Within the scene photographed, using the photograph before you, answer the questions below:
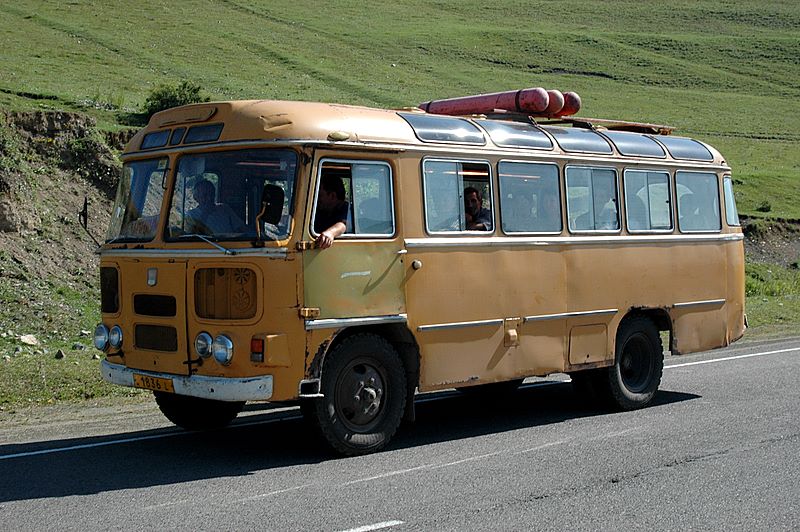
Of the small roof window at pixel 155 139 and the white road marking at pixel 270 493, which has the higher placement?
the small roof window at pixel 155 139

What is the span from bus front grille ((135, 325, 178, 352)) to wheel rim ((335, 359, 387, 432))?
1.43 m

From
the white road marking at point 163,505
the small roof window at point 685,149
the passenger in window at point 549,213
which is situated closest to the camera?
the white road marking at point 163,505

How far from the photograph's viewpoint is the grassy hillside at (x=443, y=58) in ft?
139

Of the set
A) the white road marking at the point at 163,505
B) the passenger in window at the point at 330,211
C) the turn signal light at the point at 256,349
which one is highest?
the passenger in window at the point at 330,211

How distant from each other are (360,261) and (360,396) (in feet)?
3.80

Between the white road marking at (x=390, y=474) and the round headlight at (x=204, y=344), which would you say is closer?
the white road marking at (x=390, y=474)

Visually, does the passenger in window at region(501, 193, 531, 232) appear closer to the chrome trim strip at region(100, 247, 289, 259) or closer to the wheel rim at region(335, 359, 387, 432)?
the wheel rim at region(335, 359, 387, 432)

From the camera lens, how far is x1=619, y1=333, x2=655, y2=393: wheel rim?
41.3ft

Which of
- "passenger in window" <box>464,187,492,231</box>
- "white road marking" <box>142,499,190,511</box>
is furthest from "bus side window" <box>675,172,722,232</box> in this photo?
"white road marking" <box>142,499,190,511</box>

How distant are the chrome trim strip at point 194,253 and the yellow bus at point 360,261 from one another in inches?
0.8

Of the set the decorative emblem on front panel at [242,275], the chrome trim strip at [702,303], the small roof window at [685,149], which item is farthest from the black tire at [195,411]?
the small roof window at [685,149]

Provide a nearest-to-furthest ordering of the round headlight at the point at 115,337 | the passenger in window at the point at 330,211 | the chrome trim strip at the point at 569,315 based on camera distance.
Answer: the passenger in window at the point at 330,211
the round headlight at the point at 115,337
the chrome trim strip at the point at 569,315

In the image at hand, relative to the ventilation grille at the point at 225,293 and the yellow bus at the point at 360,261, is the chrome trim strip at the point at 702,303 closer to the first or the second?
the yellow bus at the point at 360,261

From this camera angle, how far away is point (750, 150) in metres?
50.2
